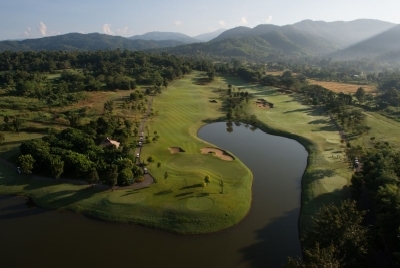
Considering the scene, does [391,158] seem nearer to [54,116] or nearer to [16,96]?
[54,116]

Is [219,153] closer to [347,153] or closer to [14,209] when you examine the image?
[347,153]

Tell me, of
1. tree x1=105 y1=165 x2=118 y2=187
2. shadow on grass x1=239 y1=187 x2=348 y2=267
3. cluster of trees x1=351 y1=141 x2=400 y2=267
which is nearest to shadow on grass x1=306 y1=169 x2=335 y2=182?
cluster of trees x1=351 y1=141 x2=400 y2=267

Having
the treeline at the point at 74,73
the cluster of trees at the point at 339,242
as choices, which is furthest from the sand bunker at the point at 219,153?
the treeline at the point at 74,73

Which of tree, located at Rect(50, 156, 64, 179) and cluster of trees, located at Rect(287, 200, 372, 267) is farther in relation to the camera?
tree, located at Rect(50, 156, 64, 179)

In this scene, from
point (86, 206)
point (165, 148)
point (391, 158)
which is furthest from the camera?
point (165, 148)

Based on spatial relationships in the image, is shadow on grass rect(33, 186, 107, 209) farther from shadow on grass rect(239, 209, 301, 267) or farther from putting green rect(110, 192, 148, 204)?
shadow on grass rect(239, 209, 301, 267)

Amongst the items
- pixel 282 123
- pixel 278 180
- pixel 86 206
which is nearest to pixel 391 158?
pixel 278 180

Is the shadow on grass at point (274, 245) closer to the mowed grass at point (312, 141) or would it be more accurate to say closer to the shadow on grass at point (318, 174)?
the mowed grass at point (312, 141)
